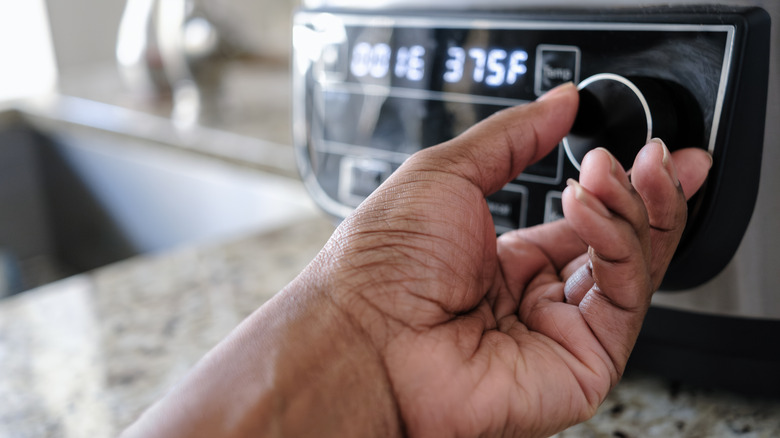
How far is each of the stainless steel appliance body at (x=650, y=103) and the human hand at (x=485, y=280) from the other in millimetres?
24

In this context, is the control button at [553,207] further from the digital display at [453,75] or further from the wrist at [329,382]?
the wrist at [329,382]

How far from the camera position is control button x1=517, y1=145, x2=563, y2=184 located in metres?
0.39

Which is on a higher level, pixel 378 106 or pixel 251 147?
pixel 378 106

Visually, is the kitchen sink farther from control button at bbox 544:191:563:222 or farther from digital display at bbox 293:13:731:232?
control button at bbox 544:191:563:222

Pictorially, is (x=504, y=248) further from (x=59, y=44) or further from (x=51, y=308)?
(x=59, y=44)

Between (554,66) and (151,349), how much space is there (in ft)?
1.20

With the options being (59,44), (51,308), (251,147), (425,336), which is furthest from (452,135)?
(59,44)

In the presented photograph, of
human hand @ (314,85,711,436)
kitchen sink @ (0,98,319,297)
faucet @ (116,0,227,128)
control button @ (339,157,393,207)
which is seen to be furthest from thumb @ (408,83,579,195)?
faucet @ (116,0,227,128)

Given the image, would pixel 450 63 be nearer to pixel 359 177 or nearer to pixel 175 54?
pixel 359 177

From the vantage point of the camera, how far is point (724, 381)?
37 cm

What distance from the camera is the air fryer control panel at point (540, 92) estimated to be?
32cm

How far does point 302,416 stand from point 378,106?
0.87 feet

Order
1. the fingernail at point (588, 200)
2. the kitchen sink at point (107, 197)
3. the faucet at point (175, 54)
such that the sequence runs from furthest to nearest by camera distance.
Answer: the faucet at point (175, 54)
the kitchen sink at point (107, 197)
the fingernail at point (588, 200)

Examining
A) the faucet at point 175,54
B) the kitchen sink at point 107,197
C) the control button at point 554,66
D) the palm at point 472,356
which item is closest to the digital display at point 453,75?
the control button at point 554,66
